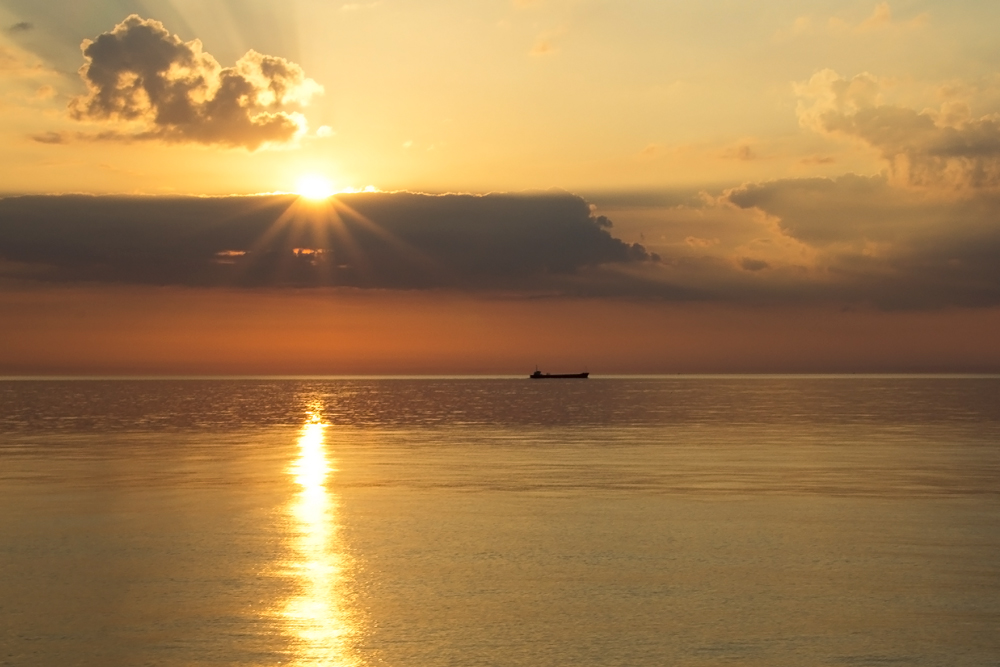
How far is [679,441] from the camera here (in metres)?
61.0

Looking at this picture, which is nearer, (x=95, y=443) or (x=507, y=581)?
(x=507, y=581)

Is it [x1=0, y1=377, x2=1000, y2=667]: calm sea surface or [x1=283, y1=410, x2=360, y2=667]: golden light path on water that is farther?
[x1=0, y1=377, x2=1000, y2=667]: calm sea surface

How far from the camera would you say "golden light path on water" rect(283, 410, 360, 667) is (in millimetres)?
16859

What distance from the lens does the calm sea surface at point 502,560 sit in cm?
1727

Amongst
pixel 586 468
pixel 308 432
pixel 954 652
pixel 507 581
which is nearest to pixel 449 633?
pixel 507 581

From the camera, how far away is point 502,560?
955 inches

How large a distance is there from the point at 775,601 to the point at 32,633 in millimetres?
14066

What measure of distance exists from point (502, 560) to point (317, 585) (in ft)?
15.7

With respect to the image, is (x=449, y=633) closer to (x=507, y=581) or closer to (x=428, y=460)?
(x=507, y=581)

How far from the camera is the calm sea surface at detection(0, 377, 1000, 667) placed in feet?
56.6

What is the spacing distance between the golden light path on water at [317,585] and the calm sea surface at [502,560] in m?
0.07

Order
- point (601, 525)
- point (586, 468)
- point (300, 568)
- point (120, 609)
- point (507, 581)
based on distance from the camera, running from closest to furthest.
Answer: point (120, 609) < point (507, 581) < point (300, 568) < point (601, 525) < point (586, 468)

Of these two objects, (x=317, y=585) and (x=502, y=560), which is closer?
(x=317, y=585)

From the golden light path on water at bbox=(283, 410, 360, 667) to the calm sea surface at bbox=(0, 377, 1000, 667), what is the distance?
0.24 feet
